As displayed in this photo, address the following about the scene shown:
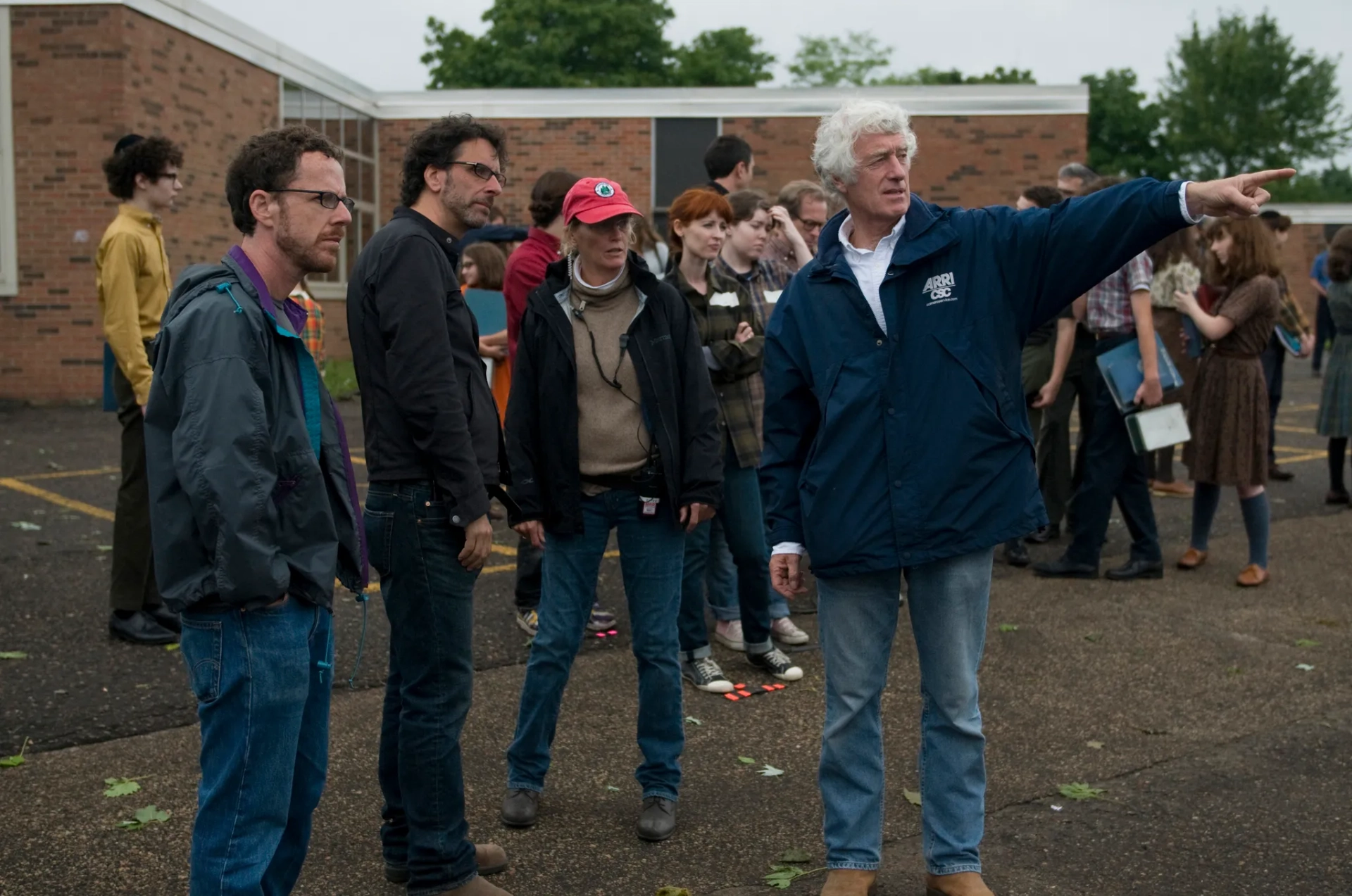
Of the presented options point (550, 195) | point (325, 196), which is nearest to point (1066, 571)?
point (550, 195)

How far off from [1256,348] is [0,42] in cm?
1494

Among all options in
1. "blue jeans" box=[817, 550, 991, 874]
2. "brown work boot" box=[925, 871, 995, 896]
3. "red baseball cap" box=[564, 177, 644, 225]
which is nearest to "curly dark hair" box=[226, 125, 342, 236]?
"red baseball cap" box=[564, 177, 644, 225]

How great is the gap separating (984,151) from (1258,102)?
4381cm

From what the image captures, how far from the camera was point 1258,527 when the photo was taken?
7812 millimetres

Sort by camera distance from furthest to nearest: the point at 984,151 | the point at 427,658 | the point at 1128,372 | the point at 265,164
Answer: the point at 984,151 < the point at 1128,372 < the point at 427,658 < the point at 265,164

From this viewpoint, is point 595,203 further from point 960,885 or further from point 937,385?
point 960,885

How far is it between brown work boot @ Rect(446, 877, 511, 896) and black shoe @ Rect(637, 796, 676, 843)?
0.62 meters

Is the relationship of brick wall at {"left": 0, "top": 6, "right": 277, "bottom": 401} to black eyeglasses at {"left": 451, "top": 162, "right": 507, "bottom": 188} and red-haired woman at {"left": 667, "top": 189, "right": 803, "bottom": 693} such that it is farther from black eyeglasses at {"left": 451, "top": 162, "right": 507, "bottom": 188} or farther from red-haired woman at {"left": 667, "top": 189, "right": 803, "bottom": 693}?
black eyeglasses at {"left": 451, "top": 162, "right": 507, "bottom": 188}

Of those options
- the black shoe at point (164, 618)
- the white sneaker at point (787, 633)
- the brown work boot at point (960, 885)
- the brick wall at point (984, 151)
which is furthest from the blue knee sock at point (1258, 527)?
the brick wall at point (984, 151)

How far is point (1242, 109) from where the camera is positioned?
61.6 meters

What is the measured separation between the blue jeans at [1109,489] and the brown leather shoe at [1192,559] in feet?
1.07

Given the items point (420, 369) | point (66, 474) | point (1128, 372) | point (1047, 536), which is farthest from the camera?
point (66, 474)

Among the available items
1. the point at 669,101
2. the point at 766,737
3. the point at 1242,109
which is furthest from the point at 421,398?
A: the point at 1242,109

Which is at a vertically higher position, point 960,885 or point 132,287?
point 132,287
